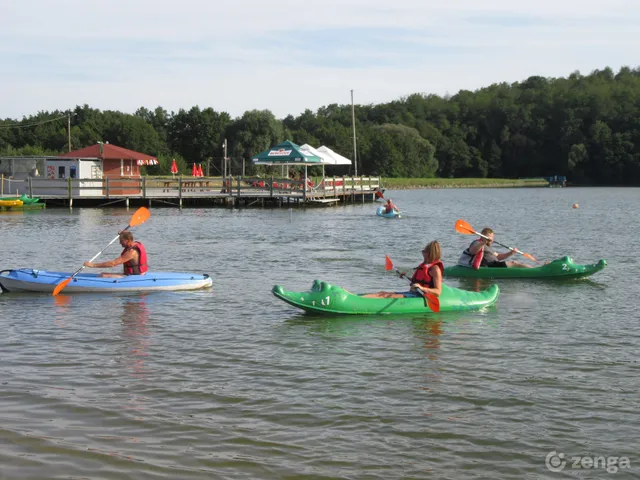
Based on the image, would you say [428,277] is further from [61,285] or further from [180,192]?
[180,192]

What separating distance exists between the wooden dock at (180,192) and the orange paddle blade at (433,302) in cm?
3249

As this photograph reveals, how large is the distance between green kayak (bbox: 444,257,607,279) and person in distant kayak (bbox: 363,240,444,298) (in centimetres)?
469

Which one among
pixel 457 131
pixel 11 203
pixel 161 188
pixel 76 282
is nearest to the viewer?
pixel 76 282

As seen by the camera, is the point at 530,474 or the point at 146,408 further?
the point at 146,408

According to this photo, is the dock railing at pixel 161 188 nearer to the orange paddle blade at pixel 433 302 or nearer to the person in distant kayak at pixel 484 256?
the person in distant kayak at pixel 484 256

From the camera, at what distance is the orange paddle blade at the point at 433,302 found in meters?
13.0

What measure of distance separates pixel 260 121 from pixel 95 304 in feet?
222

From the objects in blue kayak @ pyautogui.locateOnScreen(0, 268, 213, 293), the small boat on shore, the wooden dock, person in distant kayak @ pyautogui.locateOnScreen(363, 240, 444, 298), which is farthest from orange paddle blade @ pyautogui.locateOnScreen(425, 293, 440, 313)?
the wooden dock

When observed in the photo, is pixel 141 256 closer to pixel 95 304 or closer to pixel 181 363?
pixel 95 304

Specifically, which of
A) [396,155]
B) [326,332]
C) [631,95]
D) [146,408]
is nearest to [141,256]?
[326,332]

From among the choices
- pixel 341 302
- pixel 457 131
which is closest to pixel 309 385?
pixel 341 302

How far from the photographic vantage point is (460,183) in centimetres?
10788

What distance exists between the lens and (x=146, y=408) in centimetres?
858

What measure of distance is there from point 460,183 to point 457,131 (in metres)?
18.8
